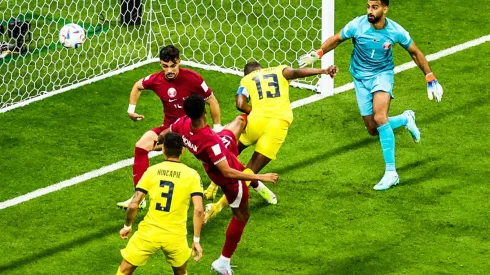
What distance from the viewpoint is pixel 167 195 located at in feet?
33.3

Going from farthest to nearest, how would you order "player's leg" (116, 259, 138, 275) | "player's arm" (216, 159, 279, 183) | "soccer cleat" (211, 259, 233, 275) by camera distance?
"soccer cleat" (211, 259, 233, 275), "player's arm" (216, 159, 279, 183), "player's leg" (116, 259, 138, 275)

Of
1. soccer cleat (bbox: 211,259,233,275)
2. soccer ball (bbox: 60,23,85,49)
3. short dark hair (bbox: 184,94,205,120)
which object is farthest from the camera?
soccer ball (bbox: 60,23,85,49)

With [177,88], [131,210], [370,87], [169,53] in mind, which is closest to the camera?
[131,210]

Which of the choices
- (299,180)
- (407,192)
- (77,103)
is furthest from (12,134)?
(407,192)

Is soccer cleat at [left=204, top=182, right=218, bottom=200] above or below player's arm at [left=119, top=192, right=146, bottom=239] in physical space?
below

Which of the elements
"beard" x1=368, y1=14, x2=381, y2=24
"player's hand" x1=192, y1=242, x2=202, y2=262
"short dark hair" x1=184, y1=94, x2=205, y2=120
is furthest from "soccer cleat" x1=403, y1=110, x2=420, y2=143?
"player's hand" x1=192, y1=242, x2=202, y2=262

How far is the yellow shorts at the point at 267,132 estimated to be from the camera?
1252cm

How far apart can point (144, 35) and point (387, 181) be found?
5.51 m

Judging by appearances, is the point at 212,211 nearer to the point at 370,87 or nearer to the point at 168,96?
the point at 168,96

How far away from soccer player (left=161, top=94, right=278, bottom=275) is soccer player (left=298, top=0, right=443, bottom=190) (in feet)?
Result: 7.50

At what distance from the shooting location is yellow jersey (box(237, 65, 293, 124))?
12562mm

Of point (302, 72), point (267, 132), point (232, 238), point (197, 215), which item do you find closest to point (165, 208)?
point (197, 215)

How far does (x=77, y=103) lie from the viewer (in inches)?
614

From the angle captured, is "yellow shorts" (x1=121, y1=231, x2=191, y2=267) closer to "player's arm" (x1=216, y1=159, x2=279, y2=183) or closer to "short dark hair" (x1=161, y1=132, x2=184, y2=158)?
"short dark hair" (x1=161, y1=132, x2=184, y2=158)
